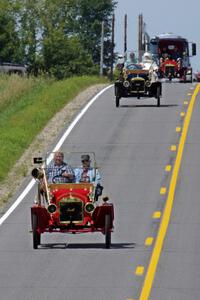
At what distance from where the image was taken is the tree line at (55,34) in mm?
135875

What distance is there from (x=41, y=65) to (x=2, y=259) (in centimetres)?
11473

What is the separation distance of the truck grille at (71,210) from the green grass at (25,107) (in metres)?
11.0

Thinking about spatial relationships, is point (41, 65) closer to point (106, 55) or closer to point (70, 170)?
point (106, 55)

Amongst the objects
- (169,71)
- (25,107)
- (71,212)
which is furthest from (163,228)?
(169,71)

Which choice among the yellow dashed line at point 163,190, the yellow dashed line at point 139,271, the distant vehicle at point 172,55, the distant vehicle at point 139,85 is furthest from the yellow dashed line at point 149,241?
the distant vehicle at point 172,55

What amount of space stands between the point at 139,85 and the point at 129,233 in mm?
24435

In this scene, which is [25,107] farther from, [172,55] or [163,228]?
[172,55]

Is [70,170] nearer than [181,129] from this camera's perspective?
Yes

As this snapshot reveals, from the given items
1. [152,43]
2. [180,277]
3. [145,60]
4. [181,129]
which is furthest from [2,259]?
[152,43]

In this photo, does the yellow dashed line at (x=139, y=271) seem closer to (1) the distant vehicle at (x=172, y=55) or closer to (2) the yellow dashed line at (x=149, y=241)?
(2) the yellow dashed line at (x=149, y=241)

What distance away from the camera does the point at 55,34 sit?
142 metres

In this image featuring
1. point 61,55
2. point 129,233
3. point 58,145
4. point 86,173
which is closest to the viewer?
point 86,173

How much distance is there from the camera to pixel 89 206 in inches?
909

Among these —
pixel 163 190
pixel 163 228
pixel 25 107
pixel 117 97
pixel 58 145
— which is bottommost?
pixel 25 107
